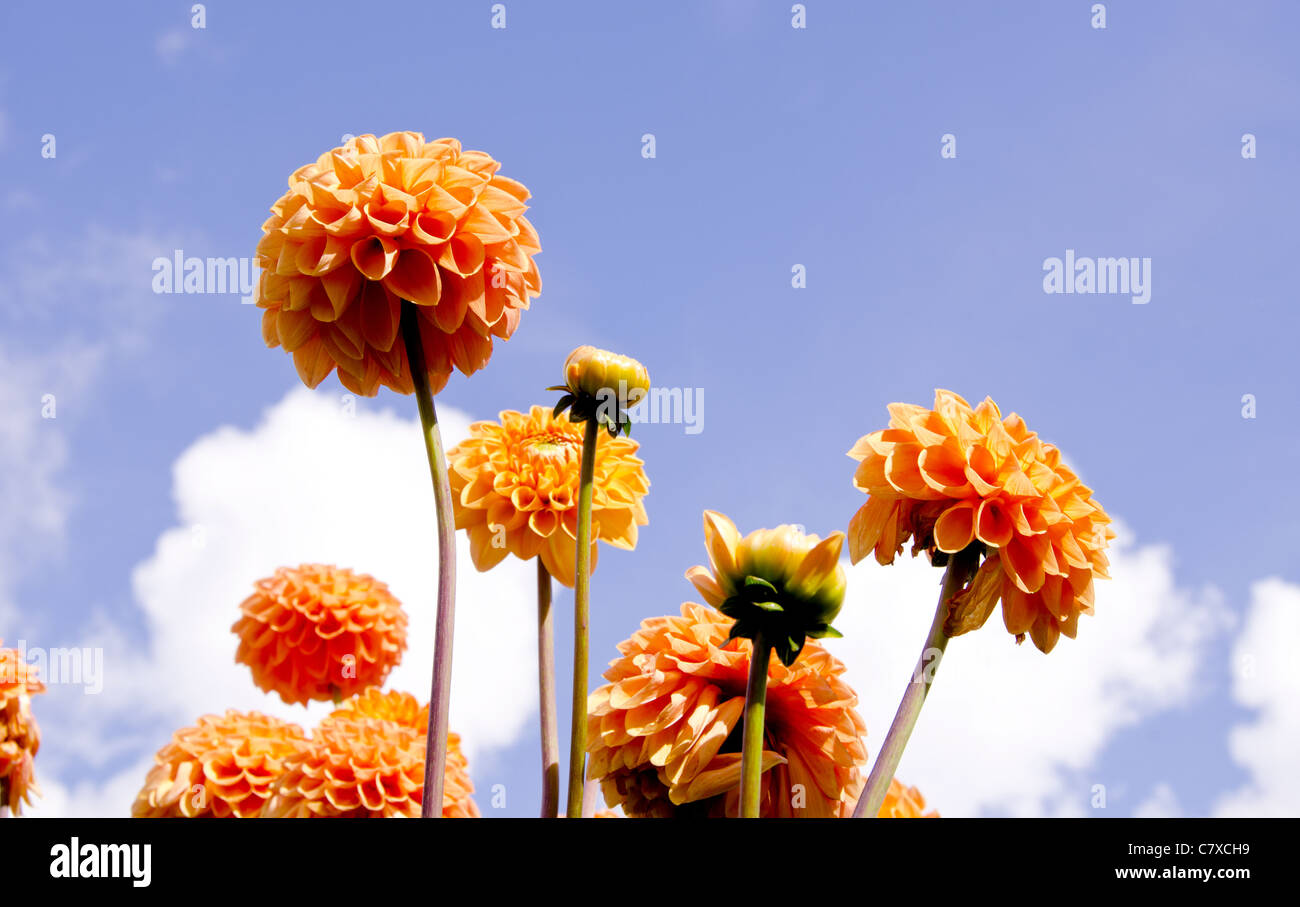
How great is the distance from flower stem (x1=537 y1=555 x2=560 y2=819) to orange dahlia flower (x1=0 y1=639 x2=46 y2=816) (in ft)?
5.87

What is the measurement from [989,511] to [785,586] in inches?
11.6

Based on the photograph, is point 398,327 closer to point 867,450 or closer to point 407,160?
point 407,160

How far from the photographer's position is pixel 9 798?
8.56 ft

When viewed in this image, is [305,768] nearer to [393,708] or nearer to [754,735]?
[393,708]

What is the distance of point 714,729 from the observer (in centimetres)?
139

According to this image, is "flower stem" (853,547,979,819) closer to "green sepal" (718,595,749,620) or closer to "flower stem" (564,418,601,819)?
"green sepal" (718,595,749,620)

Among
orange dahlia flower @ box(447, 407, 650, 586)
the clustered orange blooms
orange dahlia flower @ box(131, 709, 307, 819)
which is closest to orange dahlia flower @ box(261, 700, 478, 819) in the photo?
the clustered orange blooms

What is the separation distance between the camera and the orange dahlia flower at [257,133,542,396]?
4.87ft

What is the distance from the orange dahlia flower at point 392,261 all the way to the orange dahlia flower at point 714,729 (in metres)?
0.53

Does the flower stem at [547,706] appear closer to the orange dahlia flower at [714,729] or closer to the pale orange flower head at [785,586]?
the orange dahlia flower at [714,729]

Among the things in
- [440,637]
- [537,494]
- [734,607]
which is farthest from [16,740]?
[734,607]
